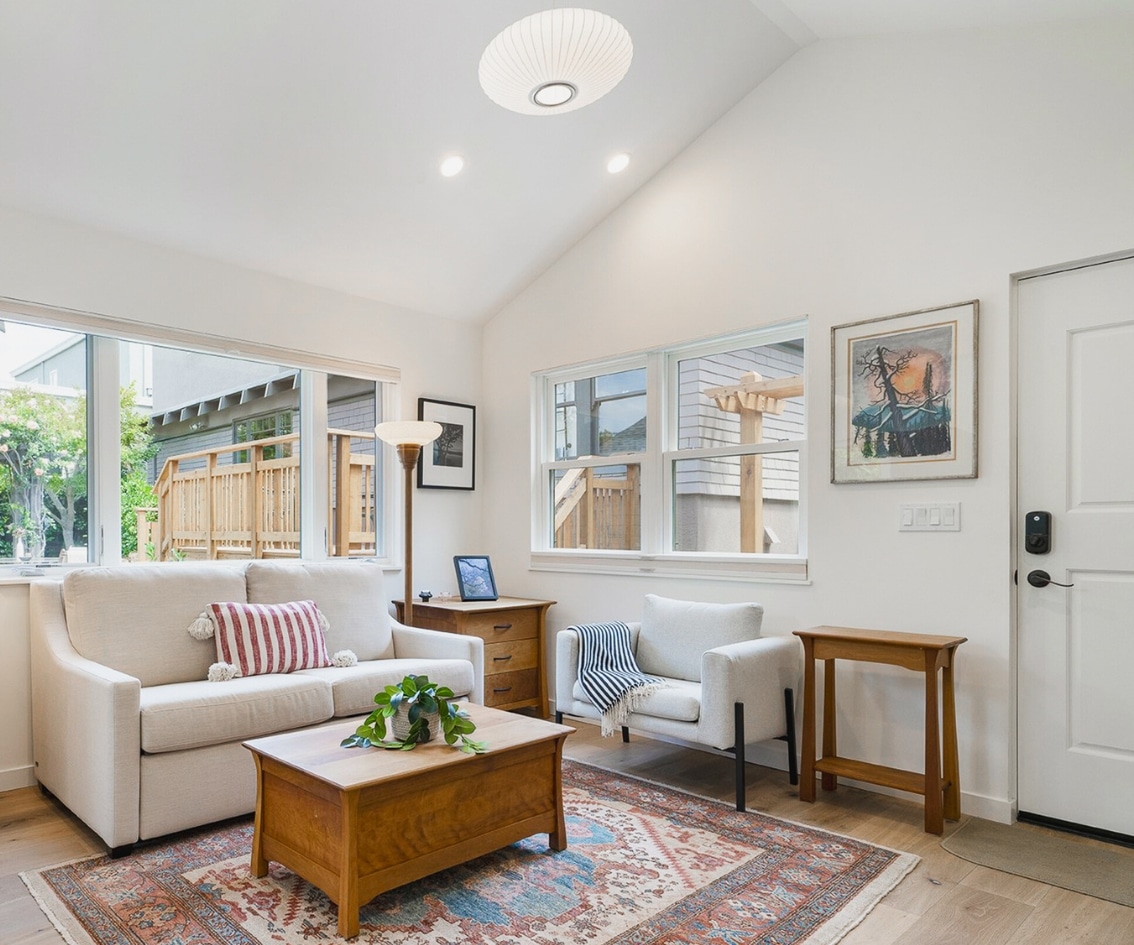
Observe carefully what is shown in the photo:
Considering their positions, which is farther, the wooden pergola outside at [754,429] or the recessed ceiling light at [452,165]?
the wooden pergola outside at [754,429]

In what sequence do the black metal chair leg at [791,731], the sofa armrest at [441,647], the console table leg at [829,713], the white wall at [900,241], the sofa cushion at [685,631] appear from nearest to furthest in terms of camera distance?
1. the white wall at [900,241]
2. the console table leg at [829,713]
3. the black metal chair leg at [791,731]
4. the sofa cushion at [685,631]
5. the sofa armrest at [441,647]

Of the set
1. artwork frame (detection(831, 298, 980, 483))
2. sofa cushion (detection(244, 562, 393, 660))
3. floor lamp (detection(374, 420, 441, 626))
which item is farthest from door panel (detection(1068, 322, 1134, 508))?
sofa cushion (detection(244, 562, 393, 660))

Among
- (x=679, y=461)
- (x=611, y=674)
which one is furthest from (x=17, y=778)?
(x=679, y=461)

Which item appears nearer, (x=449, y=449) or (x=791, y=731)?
(x=791, y=731)

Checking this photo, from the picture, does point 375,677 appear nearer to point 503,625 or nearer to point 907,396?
point 503,625

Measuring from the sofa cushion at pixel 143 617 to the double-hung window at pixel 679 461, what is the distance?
6.26 feet

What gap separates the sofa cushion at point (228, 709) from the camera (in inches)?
104

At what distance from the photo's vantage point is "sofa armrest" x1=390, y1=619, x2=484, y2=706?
3.65 metres

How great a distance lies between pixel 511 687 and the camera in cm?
425

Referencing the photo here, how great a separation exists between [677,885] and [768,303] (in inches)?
94.7

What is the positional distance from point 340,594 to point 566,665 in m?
1.13

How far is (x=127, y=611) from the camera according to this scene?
3121mm

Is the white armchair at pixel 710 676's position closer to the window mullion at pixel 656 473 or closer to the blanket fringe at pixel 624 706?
the blanket fringe at pixel 624 706

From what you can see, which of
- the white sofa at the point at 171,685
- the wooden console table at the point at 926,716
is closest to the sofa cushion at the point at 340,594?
the white sofa at the point at 171,685
